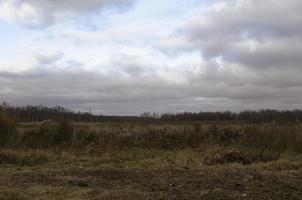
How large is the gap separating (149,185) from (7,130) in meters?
13.5

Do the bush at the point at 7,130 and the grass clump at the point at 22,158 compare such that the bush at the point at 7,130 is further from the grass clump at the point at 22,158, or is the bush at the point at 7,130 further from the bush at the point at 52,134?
the grass clump at the point at 22,158

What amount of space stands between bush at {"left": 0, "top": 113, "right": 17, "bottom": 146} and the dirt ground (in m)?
8.25

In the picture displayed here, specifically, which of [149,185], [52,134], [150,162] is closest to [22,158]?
[150,162]

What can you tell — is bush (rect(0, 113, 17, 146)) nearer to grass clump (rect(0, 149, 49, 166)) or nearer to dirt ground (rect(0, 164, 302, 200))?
grass clump (rect(0, 149, 49, 166))

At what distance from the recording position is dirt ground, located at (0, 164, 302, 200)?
1074cm

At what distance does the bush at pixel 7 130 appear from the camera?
2370 cm

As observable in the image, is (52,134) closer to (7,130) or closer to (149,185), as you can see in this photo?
(7,130)

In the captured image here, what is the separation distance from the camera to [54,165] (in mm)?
18328

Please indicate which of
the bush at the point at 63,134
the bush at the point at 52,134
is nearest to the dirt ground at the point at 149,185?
the bush at the point at 52,134

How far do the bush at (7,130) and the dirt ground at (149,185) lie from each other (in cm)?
825

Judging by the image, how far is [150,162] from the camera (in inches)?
750

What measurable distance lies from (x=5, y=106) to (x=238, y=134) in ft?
39.4

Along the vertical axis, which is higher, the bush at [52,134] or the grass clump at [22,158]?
the bush at [52,134]

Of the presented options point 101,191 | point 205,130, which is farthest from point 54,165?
point 205,130
